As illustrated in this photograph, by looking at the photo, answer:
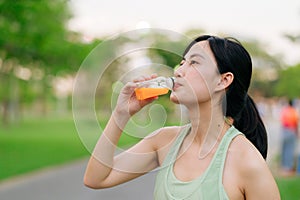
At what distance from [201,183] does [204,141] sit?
0.21 m

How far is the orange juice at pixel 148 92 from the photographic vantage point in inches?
81.5

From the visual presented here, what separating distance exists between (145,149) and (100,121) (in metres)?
0.20

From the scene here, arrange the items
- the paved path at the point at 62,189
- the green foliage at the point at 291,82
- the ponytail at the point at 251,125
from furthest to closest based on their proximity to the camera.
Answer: the green foliage at the point at 291,82 < the paved path at the point at 62,189 < the ponytail at the point at 251,125

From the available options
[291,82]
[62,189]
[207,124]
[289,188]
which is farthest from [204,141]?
[291,82]

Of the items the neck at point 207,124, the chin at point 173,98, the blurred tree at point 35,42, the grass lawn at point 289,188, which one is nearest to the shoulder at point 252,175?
the neck at point 207,124

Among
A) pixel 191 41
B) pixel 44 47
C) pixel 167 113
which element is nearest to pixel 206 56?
pixel 191 41

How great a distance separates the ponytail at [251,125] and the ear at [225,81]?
19cm

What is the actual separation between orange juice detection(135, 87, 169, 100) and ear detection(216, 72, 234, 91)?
20 centimetres

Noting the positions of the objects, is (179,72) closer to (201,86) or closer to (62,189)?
(201,86)

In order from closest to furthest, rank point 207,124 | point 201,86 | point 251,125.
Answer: point 201,86
point 207,124
point 251,125

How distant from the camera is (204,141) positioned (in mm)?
2197

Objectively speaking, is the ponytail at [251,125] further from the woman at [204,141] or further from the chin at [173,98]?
the chin at [173,98]

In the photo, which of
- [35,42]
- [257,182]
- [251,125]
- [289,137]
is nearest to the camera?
[257,182]

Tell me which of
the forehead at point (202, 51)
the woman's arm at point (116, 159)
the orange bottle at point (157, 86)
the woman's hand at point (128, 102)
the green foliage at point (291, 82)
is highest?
the forehead at point (202, 51)
